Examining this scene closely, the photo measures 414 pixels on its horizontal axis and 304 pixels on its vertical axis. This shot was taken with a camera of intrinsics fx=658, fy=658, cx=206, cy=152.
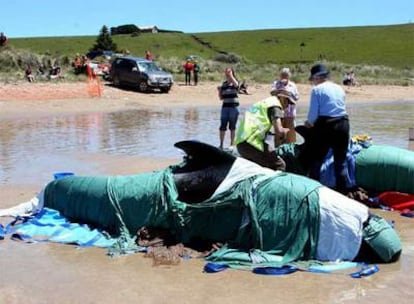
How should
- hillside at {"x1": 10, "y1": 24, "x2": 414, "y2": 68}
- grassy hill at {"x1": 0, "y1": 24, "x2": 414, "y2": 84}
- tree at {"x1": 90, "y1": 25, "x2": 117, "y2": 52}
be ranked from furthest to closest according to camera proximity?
hillside at {"x1": 10, "y1": 24, "x2": 414, "y2": 68}
grassy hill at {"x1": 0, "y1": 24, "x2": 414, "y2": 84}
tree at {"x1": 90, "y1": 25, "x2": 117, "y2": 52}

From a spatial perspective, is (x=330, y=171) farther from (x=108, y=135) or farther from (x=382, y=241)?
(x=108, y=135)

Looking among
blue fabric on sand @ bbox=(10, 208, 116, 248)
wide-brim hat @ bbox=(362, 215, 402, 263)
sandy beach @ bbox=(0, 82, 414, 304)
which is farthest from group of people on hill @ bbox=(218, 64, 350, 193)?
blue fabric on sand @ bbox=(10, 208, 116, 248)

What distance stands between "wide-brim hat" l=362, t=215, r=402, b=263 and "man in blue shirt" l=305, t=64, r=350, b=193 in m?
2.36

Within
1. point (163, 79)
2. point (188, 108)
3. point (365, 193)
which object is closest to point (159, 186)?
point (365, 193)

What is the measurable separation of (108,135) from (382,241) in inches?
478

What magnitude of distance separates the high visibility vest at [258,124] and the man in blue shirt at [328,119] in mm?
698

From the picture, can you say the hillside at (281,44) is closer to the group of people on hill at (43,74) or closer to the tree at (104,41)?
the tree at (104,41)

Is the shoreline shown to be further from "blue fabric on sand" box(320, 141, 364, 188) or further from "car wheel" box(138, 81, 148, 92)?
"blue fabric on sand" box(320, 141, 364, 188)

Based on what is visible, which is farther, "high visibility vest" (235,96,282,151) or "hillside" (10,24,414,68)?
"hillside" (10,24,414,68)

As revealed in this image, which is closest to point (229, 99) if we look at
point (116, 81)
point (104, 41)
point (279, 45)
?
point (116, 81)

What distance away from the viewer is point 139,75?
32.6 m

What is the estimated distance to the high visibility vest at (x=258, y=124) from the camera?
8023mm

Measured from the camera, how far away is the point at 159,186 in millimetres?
7074

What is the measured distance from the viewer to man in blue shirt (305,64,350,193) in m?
8.52
